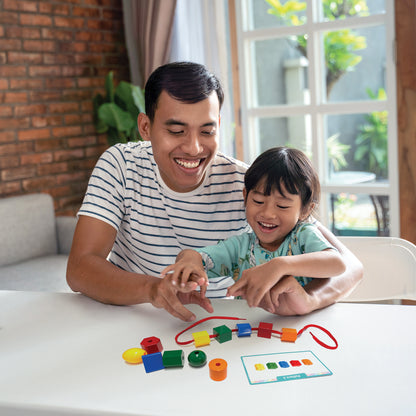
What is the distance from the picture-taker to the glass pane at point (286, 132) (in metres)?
3.10

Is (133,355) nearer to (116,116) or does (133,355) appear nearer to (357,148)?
(357,148)

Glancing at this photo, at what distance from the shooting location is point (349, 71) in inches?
115

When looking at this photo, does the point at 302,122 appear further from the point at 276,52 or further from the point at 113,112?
the point at 113,112

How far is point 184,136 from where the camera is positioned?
4.53 feet

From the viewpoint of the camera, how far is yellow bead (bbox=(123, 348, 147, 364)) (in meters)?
0.92

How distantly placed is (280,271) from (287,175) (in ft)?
1.19

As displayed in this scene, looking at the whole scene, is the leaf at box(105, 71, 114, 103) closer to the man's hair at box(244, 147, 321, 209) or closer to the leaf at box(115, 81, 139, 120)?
the leaf at box(115, 81, 139, 120)

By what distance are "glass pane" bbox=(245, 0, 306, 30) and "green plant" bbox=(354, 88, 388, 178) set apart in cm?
63

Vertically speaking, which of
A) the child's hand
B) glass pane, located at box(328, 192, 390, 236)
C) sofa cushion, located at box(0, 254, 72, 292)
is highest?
the child's hand

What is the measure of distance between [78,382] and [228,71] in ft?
9.10

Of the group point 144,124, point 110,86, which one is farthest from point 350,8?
point 144,124

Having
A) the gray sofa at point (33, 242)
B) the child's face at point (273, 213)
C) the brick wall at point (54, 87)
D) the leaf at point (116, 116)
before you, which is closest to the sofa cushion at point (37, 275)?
the gray sofa at point (33, 242)

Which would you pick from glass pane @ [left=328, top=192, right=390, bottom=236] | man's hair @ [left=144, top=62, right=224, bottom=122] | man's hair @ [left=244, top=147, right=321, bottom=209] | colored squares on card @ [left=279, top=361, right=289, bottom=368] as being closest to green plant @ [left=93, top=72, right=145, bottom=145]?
glass pane @ [left=328, top=192, right=390, bottom=236]

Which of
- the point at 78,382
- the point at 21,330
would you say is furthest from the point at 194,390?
the point at 21,330
